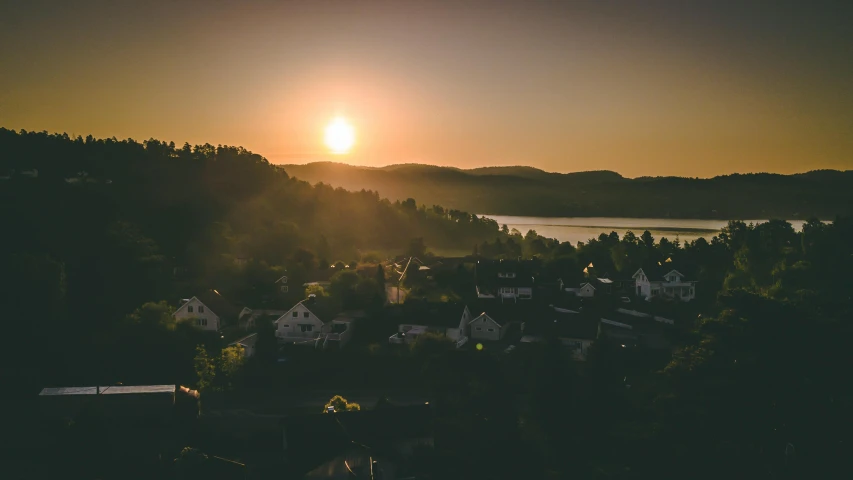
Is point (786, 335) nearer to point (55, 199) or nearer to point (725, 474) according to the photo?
point (725, 474)

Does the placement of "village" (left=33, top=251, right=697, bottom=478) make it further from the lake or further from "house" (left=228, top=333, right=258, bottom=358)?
the lake

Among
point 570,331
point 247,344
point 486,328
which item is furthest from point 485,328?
point 247,344

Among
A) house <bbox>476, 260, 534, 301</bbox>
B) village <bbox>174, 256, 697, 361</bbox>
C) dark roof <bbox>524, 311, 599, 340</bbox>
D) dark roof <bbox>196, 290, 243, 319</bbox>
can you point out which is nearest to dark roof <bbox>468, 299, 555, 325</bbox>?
village <bbox>174, 256, 697, 361</bbox>

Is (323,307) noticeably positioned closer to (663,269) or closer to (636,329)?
(636,329)

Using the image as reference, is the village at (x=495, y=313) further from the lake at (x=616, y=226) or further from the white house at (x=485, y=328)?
the lake at (x=616, y=226)

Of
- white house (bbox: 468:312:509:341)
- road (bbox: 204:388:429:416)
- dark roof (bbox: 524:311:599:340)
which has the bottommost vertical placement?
road (bbox: 204:388:429:416)
